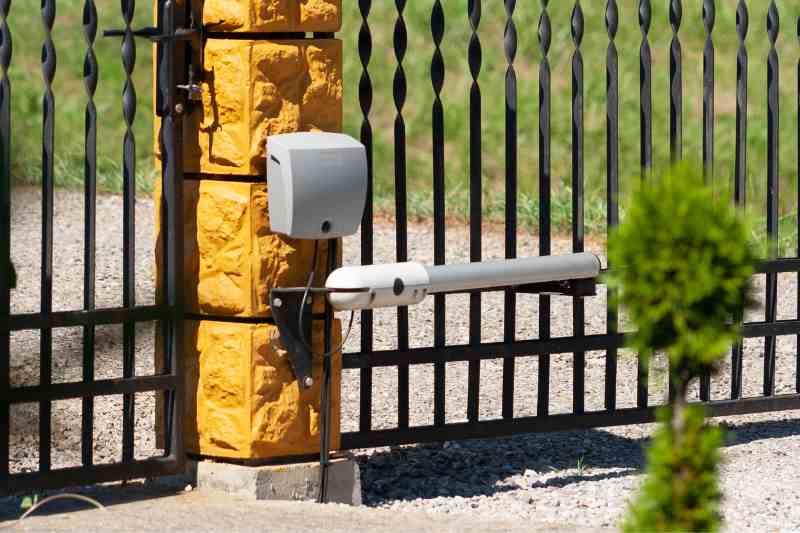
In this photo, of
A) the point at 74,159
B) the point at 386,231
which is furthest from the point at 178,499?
the point at 74,159

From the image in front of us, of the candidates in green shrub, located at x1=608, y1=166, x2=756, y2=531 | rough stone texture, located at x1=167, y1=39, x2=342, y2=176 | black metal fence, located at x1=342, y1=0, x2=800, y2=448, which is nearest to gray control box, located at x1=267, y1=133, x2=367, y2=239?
rough stone texture, located at x1=167, y1=39, x2=342, y2=176

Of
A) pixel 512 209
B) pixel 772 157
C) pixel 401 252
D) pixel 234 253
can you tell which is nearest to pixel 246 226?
pixel 234 253

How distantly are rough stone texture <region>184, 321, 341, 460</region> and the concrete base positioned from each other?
5 cm

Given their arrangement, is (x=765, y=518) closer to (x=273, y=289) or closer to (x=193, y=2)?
(x=273, y=289)

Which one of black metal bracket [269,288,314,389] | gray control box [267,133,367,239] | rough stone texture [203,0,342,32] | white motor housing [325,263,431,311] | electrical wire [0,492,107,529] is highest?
rough stone texture [203,0,342,32]

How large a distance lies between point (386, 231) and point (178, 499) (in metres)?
5.31

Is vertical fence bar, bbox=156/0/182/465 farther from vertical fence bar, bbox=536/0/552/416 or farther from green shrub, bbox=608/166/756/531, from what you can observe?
green shrub, bbox=608/166/756/531

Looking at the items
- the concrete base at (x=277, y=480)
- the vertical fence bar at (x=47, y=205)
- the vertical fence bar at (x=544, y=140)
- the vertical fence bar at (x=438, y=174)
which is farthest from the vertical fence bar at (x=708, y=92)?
the vertical fence bar at (x=47, y=205)

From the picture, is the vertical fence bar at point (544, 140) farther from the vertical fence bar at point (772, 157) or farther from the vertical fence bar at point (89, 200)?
the vertical fence bar at point (89, 200)

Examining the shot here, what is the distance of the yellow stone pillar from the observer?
4945 mm

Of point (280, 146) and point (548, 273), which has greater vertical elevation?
point (280, 146)

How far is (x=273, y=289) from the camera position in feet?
16.3

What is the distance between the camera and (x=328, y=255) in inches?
201

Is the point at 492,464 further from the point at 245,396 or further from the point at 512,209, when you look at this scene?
the point at 245,396
